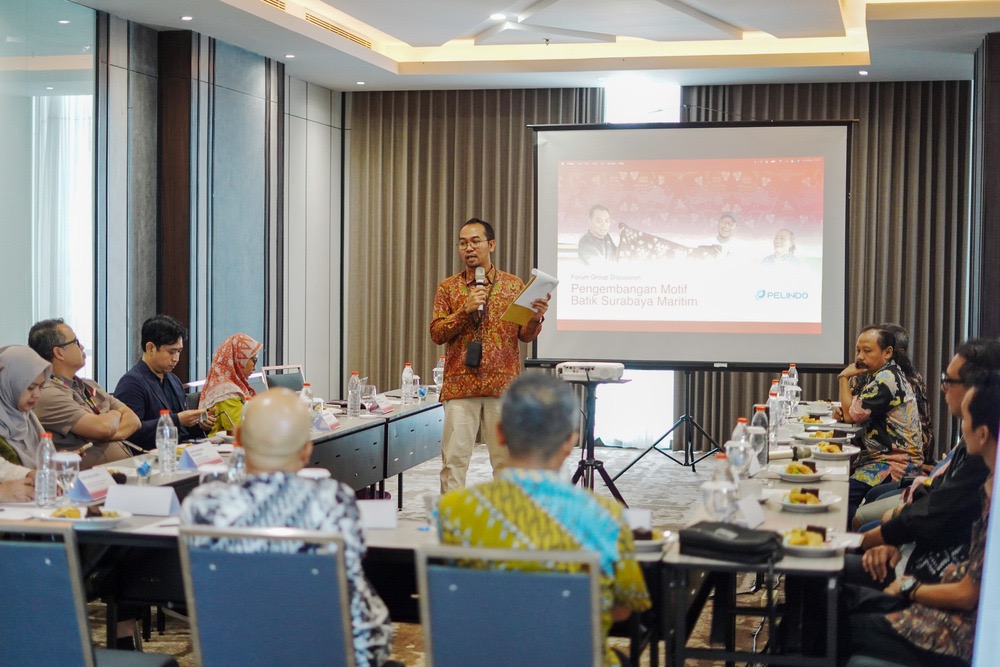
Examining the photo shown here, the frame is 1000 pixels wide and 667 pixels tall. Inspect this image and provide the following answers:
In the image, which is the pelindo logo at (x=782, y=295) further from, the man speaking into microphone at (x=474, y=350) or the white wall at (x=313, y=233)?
the white wall at (x=313, y=233)

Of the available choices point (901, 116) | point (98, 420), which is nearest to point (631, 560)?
point (98, 420)

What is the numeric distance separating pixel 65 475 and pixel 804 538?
6.67ft

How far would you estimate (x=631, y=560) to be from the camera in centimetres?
217

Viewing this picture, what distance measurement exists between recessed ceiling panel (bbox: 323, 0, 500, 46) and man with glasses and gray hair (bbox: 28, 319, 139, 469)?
3.42 m

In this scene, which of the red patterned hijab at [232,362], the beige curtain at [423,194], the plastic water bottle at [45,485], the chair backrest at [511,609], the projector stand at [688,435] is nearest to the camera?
the chair backrest at [511,609]

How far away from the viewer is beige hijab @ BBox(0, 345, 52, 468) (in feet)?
11.6

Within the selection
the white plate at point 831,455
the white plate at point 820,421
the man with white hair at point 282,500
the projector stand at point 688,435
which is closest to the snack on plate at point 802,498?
the white plate at point 831,455

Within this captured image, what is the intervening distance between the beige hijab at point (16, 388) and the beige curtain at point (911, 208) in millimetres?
6563

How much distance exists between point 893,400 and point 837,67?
3.93 m

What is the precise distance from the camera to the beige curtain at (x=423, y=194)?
923 cm

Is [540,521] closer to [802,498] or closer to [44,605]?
[44,605]

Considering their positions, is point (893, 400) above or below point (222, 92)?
below

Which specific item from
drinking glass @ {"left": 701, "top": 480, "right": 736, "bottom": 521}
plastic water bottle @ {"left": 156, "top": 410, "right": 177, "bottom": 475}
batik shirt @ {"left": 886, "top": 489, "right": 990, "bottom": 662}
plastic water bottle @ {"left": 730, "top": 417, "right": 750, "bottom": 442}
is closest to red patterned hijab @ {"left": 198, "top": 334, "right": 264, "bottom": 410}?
plastic water bottle @ {"left": 156, "top": 410, "right": 177, "bottom": 475}

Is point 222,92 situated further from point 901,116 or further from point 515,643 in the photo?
point 515,643
